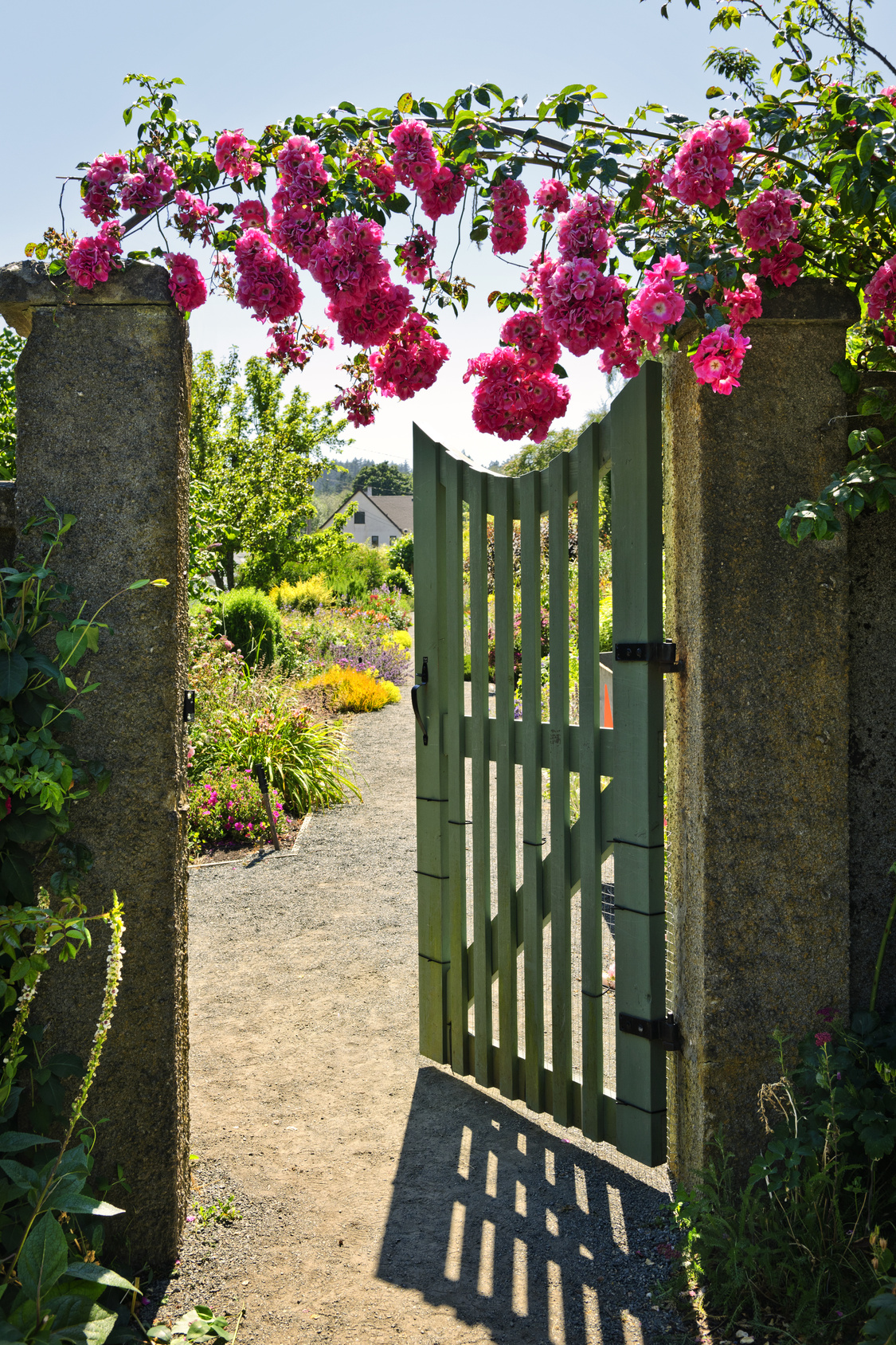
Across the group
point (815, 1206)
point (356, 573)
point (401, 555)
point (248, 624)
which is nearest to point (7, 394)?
point (248, 624)

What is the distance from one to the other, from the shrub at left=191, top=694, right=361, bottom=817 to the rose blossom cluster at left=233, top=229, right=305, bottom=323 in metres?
4.32

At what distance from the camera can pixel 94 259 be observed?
209cm

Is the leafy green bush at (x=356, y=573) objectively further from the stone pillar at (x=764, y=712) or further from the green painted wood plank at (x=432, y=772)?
the stone pillar at (x=764, y=712)

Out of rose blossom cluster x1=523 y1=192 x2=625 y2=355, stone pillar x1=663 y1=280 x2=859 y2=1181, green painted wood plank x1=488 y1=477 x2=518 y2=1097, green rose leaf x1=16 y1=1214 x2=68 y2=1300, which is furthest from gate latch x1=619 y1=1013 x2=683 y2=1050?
rose blossom cluster x1=523 y1=192 x2=625 y2=355

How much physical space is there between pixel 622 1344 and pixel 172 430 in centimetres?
240

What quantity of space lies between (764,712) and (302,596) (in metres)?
18.0

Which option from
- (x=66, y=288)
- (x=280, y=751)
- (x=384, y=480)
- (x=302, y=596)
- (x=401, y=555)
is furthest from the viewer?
(x=384, y=480)

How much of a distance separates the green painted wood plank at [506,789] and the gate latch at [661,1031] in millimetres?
514

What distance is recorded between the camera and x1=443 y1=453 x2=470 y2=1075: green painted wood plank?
10.1ft

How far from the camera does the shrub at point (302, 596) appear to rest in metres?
18.8

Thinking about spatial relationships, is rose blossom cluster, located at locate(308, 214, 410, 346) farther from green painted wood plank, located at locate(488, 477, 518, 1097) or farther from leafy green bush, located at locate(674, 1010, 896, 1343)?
leafy green bush, located at locate(674, 1010, 896, 1343)

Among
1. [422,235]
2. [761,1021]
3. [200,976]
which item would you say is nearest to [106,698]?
[422,235]

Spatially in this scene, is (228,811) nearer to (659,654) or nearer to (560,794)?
(560,794)

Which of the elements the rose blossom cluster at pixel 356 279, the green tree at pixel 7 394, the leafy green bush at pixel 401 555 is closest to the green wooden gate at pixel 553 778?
the rose blossom cluster at pixel 356 279
